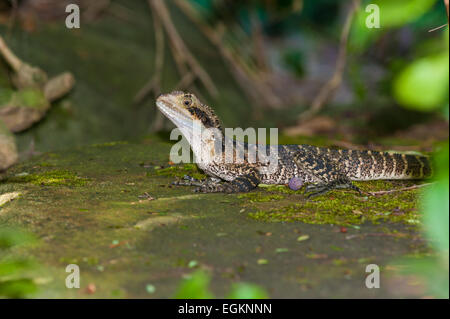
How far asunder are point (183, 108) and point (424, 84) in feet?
14.0

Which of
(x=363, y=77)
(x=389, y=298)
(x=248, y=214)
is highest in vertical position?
(x=363, y=77)

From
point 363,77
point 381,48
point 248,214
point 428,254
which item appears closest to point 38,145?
point 248,214

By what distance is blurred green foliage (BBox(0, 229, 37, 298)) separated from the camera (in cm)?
224

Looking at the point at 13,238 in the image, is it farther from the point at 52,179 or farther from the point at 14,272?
the point at 52,179

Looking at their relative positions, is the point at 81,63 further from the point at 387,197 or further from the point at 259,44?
the point at 387,197

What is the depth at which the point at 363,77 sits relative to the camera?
14023mm

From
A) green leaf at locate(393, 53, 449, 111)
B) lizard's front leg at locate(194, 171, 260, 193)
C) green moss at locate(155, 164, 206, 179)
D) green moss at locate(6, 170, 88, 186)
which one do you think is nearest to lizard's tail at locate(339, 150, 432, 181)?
lizard's front leg at locate(194, 171, 260, 193)

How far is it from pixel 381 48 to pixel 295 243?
13.8 m

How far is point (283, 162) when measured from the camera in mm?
5477

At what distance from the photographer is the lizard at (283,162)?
17.5 feet

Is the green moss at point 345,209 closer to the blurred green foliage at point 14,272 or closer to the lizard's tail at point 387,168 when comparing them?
the lizard's tail at point 387,168

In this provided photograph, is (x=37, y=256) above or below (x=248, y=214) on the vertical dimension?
below

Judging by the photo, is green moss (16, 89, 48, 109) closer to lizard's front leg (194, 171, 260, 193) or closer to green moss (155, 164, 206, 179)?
green moss (155, 164, 206, 179)

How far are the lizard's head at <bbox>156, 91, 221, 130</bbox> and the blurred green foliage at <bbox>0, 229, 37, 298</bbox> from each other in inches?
93.8
